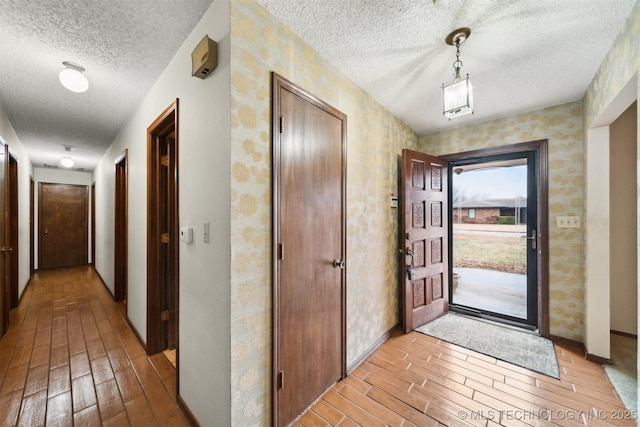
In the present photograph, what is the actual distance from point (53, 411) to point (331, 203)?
2.32 m

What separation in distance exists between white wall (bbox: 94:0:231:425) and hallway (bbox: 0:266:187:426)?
1.21 feet

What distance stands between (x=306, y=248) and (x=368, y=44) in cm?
145

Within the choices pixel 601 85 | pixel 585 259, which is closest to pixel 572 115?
pixel 601 85

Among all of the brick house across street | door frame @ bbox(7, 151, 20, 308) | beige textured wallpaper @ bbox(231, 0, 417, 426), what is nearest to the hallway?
door frame @ bbox(7, 151, 20, 308)

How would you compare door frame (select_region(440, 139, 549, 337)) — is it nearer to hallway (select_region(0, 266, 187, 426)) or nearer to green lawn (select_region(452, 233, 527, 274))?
green lawn (select_region(452, 233, 527, 274))

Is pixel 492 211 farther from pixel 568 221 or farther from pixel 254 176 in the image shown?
pixel 254 176

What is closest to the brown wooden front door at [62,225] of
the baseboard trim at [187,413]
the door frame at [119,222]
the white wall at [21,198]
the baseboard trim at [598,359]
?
the white wall at [21,198]

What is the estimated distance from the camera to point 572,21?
1459mm

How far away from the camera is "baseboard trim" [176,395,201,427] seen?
148 cm

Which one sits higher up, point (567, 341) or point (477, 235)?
point (477, 235)

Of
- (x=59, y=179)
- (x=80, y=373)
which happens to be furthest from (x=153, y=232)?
(x=59, y=179)

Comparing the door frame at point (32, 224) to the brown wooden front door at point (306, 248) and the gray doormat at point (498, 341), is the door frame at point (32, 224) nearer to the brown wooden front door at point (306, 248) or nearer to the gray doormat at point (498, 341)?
the brown wooden front door at point (306, 248)

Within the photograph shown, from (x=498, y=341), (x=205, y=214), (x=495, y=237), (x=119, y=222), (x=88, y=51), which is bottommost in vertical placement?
(x=498, y=341)

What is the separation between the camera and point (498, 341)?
8.11ft
